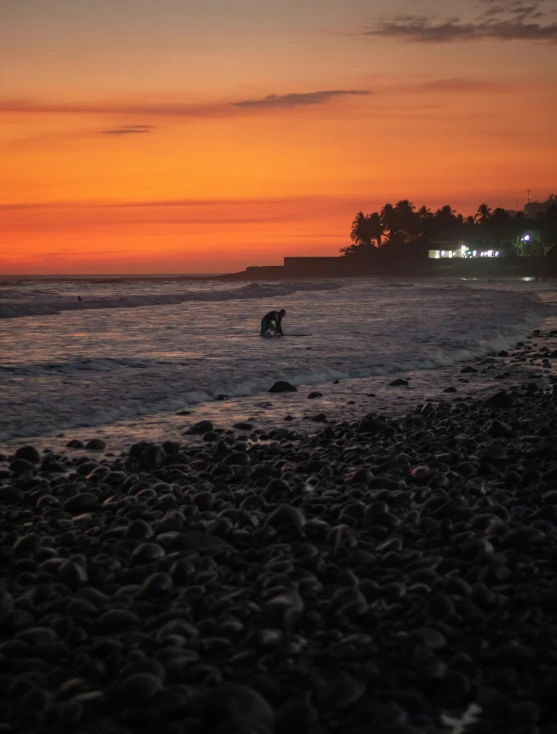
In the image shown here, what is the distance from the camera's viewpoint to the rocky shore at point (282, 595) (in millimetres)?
3029

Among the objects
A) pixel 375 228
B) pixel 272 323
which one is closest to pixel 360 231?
pixel 375 228

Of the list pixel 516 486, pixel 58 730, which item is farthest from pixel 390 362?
pixel 58 730

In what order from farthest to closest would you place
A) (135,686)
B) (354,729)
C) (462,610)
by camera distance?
(462,610), (135,686), (354,729)

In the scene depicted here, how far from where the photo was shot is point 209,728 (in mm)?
2875

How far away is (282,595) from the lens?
391 centimetres

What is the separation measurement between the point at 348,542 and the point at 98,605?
159cm

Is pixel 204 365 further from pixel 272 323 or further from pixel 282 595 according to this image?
pixel 282 595

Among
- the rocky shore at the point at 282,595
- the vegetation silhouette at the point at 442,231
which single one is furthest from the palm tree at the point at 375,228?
the rocky shore at the point at 282,595

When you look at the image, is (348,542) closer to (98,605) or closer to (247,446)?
(98,605)

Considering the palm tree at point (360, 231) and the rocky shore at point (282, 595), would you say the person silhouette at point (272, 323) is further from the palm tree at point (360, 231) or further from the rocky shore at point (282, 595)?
the palm tree at point (360, 231)

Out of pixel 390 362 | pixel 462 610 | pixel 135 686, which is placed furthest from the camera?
pixel 390 362

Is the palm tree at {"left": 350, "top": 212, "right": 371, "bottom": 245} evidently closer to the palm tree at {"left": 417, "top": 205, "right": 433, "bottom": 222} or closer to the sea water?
the palm tree at {"left": 417, "top": 205, "right": 433, "bottom": 222}

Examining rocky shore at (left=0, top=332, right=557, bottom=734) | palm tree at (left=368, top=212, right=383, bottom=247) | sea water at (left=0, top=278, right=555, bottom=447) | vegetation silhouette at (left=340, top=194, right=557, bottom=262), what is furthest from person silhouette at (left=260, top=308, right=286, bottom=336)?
palm tree at (left=368, top=212, right=383, bottom=247)

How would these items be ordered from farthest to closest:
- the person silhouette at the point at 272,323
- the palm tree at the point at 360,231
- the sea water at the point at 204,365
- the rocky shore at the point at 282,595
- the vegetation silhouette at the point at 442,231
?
the palm tree at the point at 360,231 → the vegetation silhouette at the point at 442,231 → the person silhouette at the point at 272,323 → the sea water at the point at 204,365 → the rocky shore at the point at 282,595
